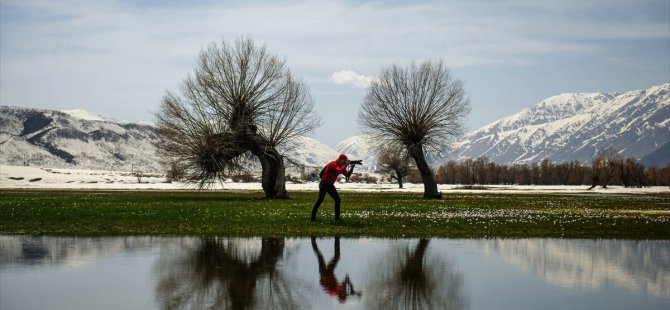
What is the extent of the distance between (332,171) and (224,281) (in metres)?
13.7

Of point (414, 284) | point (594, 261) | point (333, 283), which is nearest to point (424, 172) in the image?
point (594, 261)

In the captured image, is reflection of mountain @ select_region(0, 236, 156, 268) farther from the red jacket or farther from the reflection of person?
the red jacket

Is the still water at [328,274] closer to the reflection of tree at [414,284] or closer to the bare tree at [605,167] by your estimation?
the reflection of tree at [414,284]

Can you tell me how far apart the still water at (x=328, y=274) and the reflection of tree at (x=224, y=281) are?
2cm

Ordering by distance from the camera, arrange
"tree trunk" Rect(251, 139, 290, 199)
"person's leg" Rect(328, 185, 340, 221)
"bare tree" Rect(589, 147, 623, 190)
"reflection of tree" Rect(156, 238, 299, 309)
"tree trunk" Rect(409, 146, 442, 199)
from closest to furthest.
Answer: "reflection of tree" Rect(156, 238, 299, 309) < "person's leg" Rect(328, 185, 340, 221) < "tree trunk" Rect(251, 139, 290, 199) < "tree trunk" Rect(409, 146, 442, 199) < "bare tree" Rect(589, 147, 623, 190)

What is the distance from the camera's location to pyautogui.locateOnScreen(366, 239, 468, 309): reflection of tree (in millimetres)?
12430

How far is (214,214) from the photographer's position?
33.6 m

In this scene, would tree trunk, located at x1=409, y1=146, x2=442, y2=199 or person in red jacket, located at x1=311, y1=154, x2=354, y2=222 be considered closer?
person in red jacket, located at x1=311, y1=154, x2=354, y2=222

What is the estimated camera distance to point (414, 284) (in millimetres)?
14477

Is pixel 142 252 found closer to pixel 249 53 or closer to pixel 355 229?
pixel 355 229

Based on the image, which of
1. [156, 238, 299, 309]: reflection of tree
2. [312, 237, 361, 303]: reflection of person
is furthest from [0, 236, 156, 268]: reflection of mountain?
[312, 237, 361, 303]: reflection of person

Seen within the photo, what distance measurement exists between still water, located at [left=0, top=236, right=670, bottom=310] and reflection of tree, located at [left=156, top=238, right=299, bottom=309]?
0.02 m

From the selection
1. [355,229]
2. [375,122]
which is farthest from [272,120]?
[355,229]

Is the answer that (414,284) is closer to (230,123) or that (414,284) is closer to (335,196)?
(335,196)
